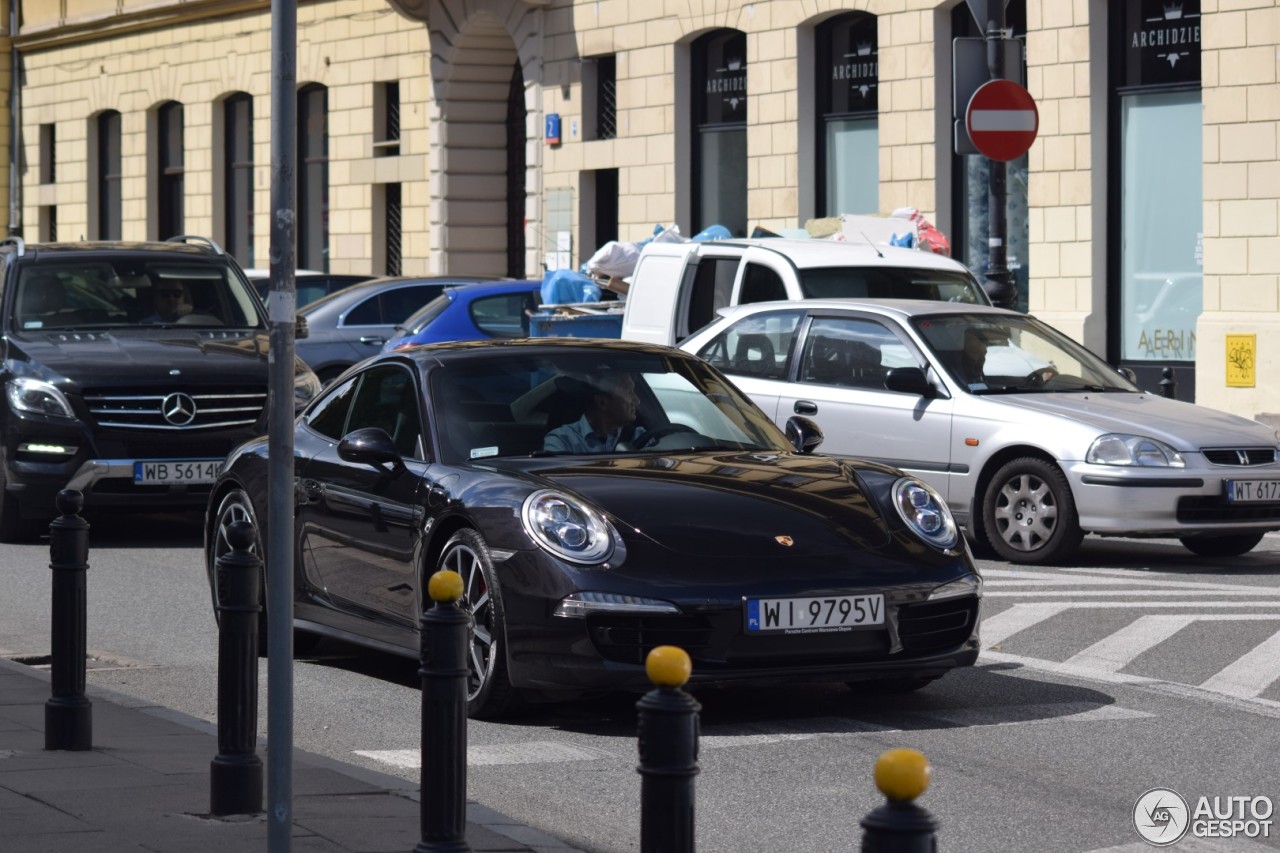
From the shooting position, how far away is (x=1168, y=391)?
1634cm

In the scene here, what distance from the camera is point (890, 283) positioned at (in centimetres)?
1645

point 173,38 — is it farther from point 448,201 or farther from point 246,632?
point 246,632

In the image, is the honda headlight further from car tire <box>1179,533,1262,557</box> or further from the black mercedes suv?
car tire <box>1179,533,1262,557</box>

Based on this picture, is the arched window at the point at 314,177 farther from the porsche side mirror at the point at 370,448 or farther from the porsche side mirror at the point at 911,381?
the porsche side mirror at the point at 370,448

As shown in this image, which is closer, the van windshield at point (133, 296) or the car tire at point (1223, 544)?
the car tire at point (1223, 544)

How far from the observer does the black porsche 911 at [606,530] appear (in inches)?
294

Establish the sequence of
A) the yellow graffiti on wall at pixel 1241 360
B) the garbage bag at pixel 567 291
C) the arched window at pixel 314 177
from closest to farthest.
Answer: the garbage bag at pixel 567 291, the yellow graffiti on wall at pixel 1241 360, the arched window at pixel 314 177

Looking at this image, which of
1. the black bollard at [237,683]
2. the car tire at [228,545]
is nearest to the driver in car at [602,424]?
the car tire at [228,545]

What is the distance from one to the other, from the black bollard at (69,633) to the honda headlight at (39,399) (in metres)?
6.94

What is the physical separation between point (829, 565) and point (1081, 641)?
2.42 metres

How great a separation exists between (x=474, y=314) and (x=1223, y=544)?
28.2ft

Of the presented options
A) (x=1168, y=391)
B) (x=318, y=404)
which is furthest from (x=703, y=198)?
(x=318, y=404)

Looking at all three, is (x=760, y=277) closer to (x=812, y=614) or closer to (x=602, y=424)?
(x=602, y=424)

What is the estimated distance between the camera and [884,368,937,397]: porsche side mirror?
13.0 m
